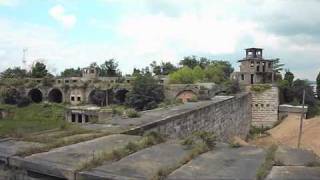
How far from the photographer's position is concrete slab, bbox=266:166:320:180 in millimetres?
3100

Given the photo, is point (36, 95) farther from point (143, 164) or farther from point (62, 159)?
point (143, 164)

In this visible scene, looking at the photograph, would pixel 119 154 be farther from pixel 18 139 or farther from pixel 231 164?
pixel 18 139

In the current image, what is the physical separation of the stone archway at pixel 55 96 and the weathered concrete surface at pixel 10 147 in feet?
164

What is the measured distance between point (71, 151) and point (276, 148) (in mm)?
1970

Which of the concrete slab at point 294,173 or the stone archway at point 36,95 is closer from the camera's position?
the concrete slab at point 294,173

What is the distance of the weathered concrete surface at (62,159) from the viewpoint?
3.33 m

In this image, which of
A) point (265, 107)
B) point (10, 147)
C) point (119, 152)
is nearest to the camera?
point (119, 152)

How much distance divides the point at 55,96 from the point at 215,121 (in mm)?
41760

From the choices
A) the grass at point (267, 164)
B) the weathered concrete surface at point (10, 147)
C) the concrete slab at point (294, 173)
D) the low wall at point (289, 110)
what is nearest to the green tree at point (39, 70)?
the low wall at point (289, 110)

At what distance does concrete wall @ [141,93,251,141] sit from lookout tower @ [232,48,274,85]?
9.90m

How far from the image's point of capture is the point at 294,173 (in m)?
3.22

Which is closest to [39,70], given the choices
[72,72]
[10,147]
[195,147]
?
[72,72]

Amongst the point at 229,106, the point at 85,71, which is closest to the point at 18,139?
the point at 229,106

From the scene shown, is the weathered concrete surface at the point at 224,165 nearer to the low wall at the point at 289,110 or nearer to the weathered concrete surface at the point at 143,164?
the weathered concrete surface at the point at 143,164
